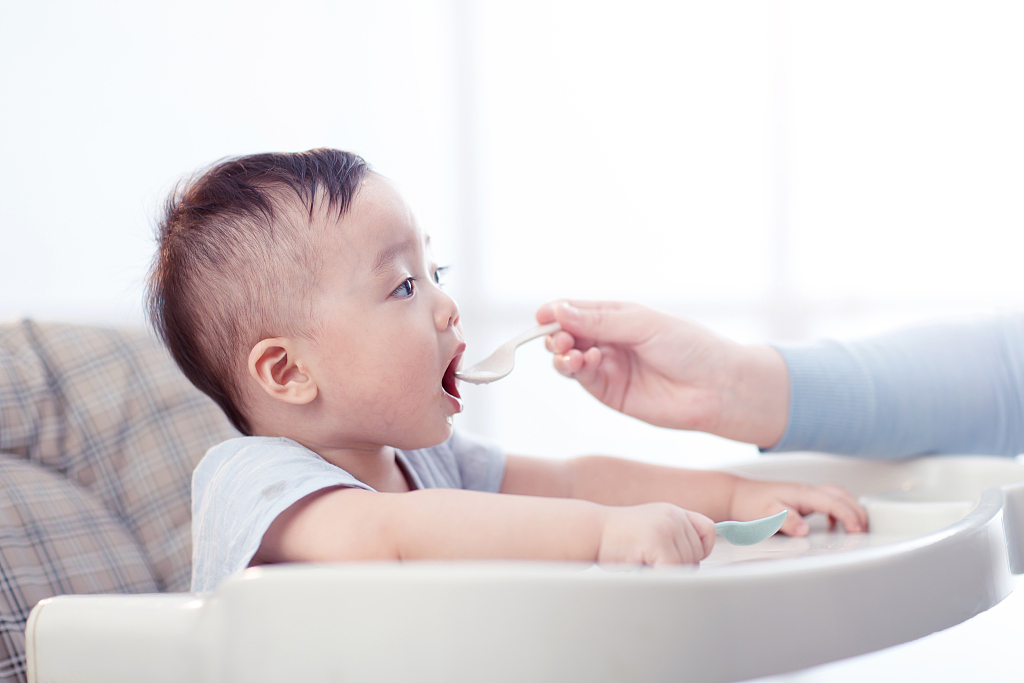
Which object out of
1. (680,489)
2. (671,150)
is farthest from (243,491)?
(671,150)

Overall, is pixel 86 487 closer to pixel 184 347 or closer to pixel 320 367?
pixel 184 347

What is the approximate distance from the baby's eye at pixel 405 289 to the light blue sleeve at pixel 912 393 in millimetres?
477

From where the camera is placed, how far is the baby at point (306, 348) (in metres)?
0.56

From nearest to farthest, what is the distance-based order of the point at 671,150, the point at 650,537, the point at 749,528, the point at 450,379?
the point at 650,537 → the point at 749,528 → the point at 450,379 → the point at 671,150

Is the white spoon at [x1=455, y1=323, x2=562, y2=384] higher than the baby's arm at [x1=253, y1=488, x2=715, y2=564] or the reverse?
higher

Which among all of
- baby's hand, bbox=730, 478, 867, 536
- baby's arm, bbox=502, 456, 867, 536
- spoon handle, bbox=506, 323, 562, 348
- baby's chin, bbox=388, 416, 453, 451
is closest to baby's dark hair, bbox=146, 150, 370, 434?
baby's chin, bbox=388, 416, 453, 451

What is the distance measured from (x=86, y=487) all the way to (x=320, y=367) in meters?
0.35

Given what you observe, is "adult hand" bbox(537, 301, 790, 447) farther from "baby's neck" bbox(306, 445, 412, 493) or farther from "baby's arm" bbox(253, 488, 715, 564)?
"baby's arm" bbox(253, 488, 715, 564)

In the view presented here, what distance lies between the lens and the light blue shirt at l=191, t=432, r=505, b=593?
0.55 metres

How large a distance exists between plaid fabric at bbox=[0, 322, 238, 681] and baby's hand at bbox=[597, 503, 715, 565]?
52 centimetres

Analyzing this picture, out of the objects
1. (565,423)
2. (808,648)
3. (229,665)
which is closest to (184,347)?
(229,665)

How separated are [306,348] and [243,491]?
Answer: 0.47 ft

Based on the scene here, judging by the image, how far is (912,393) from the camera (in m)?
0.91

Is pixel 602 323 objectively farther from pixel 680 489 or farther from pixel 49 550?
pixel 49 550
